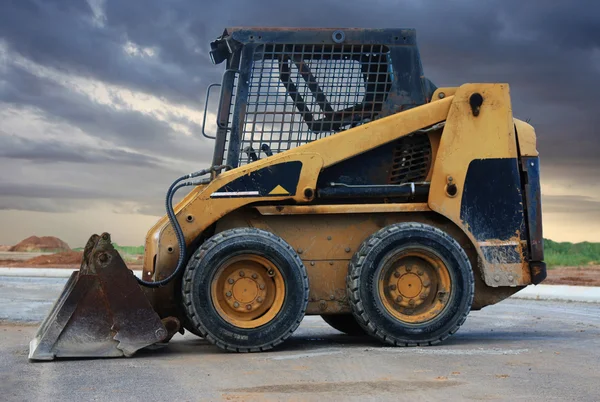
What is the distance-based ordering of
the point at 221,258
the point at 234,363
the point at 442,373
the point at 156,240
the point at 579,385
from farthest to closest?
1. the point at 156,240
2. the point at 221,258
3. the point at 234,363
4. the point at 442,373
5. the point at 579,385

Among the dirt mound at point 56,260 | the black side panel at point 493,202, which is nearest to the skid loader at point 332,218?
the black side panel at point 493,202

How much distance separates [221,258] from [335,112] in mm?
2088

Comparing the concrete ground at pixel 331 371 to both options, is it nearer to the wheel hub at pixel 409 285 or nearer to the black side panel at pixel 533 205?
the wheel hub at pixel 409 285

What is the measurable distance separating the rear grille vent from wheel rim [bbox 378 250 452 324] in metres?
0.91

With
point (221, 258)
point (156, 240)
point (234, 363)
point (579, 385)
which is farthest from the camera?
point (156, 240)

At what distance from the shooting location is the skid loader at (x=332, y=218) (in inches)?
315

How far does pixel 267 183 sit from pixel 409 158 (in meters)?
1.55

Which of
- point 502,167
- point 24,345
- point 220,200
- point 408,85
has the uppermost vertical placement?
point 408,85

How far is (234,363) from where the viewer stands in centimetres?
727

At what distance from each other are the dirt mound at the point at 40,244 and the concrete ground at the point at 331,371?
168 ft

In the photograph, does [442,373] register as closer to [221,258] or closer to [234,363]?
[234,363]

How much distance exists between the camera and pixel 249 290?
26.9 ft

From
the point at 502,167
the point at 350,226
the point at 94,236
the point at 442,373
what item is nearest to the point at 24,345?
the point at 94,236

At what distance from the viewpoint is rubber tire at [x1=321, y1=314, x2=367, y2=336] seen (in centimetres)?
1005
